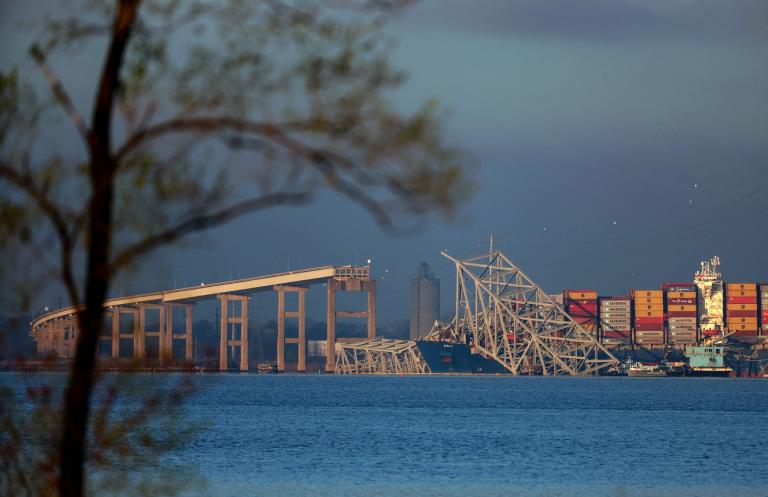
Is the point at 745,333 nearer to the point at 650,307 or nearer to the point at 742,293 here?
the point at 742,293

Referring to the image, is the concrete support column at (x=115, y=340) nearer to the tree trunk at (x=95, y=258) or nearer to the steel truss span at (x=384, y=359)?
the tree trunk at (x=95, y=258)

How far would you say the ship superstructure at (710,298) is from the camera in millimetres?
130500

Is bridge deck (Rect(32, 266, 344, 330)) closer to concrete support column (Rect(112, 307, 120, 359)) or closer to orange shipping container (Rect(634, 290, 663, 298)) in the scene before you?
concrete support column (Rect(112, 307, 120, 359))

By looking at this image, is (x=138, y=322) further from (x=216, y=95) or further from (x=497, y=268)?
(x=497, y=268)

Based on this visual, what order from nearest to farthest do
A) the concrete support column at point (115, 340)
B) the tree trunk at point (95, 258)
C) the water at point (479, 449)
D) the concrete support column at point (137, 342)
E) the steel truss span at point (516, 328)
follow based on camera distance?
the tree trunk at point (95, 258), the concrete support column at point (137, 342), the concrete support column at point (115, 340), the water at point (479, 449), the steel truss span at point (516, 328)

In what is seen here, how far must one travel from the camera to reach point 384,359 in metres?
140

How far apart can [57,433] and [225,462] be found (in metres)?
23.1

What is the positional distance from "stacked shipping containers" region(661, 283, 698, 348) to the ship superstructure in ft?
4.30

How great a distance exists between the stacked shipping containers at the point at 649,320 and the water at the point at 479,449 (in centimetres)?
5766

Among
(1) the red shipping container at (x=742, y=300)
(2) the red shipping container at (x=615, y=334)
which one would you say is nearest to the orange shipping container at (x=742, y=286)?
(1) the red shipping container at (x=742, y=300)

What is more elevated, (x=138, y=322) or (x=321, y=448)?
(x=138, y=322)

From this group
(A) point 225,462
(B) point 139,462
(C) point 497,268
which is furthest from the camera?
(C) point 497,268

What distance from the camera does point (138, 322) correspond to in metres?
11.6

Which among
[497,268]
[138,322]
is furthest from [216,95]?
Result: [497,268]
